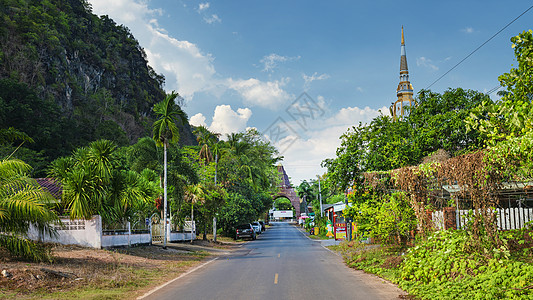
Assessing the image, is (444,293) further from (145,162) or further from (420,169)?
(145,162)

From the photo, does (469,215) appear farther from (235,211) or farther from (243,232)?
(243,232)

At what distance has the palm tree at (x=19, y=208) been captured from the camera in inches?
496

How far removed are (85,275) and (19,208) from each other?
2.74 m

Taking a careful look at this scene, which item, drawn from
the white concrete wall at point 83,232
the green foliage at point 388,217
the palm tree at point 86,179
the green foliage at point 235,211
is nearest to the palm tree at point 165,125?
the palm tree at point 86,179

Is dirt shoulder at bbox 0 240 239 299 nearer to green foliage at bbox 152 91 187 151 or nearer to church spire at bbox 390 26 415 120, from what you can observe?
green foliage at bbox 152 91 187 151

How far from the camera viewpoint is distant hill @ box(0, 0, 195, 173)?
5175 centimetres

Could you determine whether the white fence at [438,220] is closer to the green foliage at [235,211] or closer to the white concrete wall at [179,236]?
the white concrete wall at [179,236]

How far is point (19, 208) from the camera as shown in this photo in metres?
12.6

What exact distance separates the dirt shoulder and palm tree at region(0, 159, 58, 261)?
0.56m

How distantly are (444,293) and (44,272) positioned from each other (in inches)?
404

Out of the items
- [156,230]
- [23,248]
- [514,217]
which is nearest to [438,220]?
[514,217]

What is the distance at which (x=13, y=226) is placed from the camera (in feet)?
41.7

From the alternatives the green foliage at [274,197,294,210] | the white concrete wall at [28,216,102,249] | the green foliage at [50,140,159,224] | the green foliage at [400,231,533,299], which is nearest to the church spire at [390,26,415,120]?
the green foliage at [50,140,159,224]

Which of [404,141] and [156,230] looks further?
[156,230]
